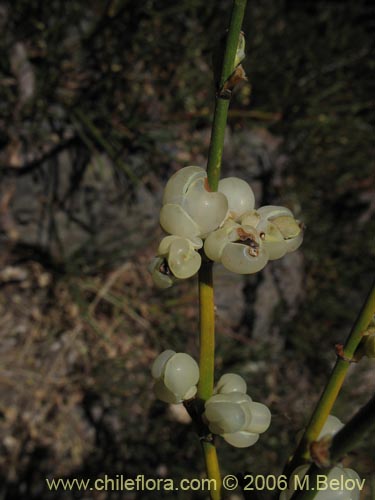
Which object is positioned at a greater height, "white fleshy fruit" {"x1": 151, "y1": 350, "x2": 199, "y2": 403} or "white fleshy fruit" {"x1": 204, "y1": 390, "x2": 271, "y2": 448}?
"white fleshy fruit" {"x1": 151, "y1": 350, "x2": 199, "y2": 403}

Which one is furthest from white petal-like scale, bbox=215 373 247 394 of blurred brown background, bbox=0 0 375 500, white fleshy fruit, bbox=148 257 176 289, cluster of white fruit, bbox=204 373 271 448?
blurred brown background, bbox=0 0 375 500

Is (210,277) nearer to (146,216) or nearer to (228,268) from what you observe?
(228,268)

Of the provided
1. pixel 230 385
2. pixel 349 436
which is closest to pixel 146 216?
pixel 230 385

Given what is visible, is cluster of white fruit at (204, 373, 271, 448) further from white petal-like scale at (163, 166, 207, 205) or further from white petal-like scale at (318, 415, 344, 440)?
white petal-like scale at (163, 166, 207, 205)

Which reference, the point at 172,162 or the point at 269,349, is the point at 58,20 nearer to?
the point at 172,162

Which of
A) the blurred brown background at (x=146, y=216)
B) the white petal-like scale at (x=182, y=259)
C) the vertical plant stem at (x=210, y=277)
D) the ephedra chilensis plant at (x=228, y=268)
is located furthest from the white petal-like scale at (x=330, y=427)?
the blurred brown background at (x=146, y=216)

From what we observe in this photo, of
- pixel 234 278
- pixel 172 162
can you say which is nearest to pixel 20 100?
pixel 172 162

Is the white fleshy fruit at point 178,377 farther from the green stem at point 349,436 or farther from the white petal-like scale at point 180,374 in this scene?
the green stem at point 349,436

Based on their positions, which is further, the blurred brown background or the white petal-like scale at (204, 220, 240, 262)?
the blurred brown background
